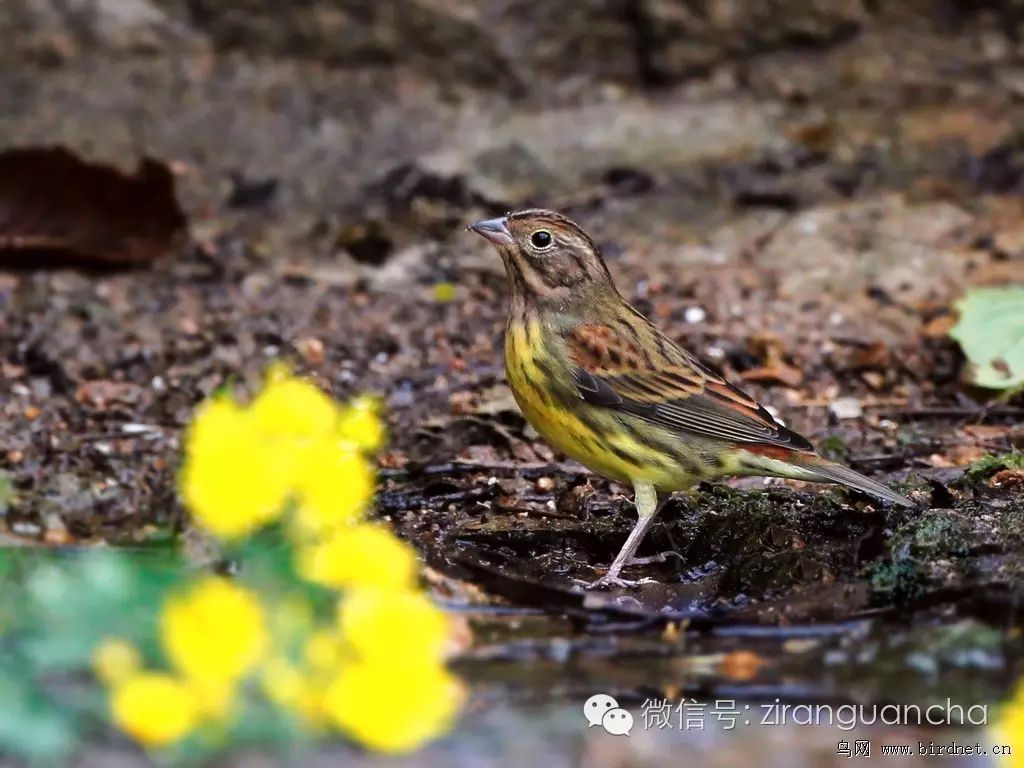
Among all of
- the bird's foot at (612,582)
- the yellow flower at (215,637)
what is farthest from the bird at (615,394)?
the yellow flower at (215,637)

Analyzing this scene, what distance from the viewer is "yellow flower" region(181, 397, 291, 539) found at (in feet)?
8.46

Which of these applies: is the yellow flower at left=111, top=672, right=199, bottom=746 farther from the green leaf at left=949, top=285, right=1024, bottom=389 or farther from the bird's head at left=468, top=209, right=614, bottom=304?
the green leaf at left=949, top=285, right=1024, bottom=389

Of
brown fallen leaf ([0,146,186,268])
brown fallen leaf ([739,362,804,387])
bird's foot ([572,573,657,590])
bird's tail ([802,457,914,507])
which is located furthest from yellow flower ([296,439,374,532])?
brown fallen leaf ([0,146,186,268])

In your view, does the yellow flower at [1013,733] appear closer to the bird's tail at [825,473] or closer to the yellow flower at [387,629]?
the yellow flower at [387,629]

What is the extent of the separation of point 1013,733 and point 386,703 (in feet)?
4.13

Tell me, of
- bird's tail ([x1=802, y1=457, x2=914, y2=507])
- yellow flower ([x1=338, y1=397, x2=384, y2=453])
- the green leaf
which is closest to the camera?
yellow flower ([x1=338, y1=397, x2=384, y2=453])

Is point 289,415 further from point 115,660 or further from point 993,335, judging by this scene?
point 993,335

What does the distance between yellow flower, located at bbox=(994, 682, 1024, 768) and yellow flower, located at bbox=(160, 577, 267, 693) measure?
4.73 ft

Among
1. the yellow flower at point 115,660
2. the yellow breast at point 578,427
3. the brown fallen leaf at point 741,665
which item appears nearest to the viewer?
the yellow flower at point 115,660

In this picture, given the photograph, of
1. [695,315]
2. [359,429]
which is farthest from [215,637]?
[695,315]

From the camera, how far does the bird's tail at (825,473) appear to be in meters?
4.75

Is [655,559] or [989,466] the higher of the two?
[989,466]

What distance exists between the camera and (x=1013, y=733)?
112 inches

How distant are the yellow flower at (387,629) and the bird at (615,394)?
2.36m
